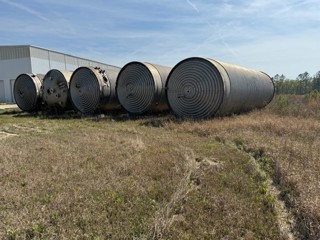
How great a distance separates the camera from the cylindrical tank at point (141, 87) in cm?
1312

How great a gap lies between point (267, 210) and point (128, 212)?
160 centimetres

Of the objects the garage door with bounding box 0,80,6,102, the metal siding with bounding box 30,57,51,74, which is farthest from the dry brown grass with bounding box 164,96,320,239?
the garage door with bounding box 0,80,6,102

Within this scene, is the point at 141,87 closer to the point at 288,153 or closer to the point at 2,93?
the point at 288,153

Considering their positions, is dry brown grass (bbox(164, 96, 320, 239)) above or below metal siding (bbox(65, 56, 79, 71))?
below

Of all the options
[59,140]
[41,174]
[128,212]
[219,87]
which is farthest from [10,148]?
[219,87]

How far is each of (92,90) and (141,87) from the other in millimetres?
2608

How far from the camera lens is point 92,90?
14523 mm

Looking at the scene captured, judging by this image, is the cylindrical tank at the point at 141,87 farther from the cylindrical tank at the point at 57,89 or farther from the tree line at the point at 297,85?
the tree line at the point at 297,85

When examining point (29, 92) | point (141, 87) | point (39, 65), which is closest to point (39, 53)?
point (39, 65)

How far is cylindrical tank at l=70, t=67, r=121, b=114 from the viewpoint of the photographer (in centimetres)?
1439

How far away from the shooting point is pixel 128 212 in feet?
11.6

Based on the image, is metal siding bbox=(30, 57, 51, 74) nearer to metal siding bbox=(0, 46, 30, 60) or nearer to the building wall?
the building wall

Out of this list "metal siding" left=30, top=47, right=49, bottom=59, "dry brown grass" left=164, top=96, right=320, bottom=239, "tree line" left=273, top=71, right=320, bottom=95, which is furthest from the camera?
"tree line" left=273, top=71, right=320, bottom=95

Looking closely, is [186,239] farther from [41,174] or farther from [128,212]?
[41,174]
